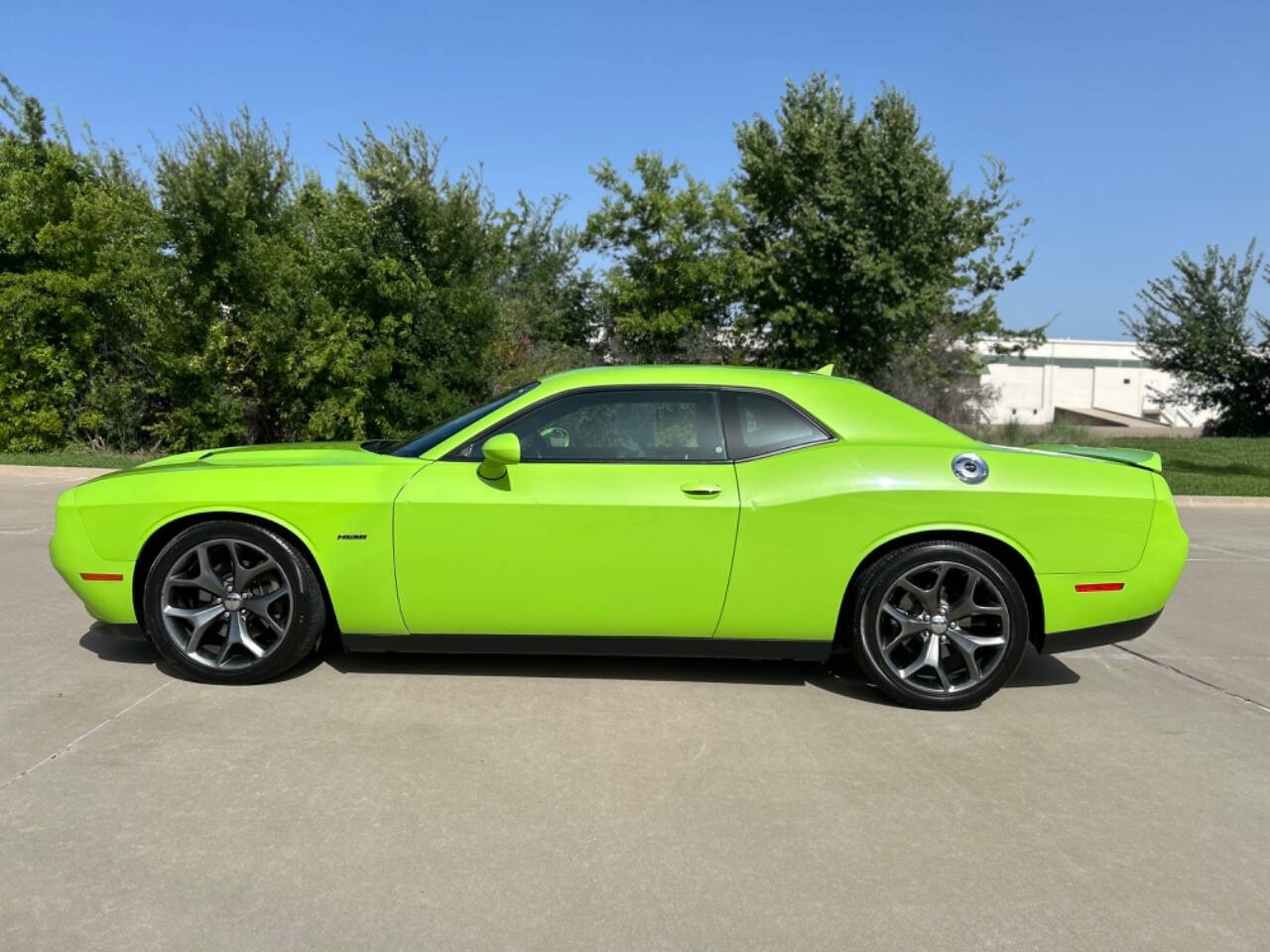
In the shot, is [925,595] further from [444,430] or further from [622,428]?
[444,430]

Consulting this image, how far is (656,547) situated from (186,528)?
214 centimetres

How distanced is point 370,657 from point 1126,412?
59083mm

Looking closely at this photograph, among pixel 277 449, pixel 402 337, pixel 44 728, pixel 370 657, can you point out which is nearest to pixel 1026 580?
pixel 370 657

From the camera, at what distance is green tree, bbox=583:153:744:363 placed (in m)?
18.6

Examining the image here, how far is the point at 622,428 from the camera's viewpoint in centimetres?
434

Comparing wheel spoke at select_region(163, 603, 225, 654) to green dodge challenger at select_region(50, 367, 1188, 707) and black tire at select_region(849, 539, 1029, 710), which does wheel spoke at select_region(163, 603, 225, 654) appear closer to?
green dodge challenger at select_region(50, 367, 1188, 707)

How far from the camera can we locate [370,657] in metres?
4.83

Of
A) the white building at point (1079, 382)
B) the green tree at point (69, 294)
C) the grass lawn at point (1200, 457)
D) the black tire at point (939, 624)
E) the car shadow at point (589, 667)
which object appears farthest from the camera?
the white building at point (1079, 382)

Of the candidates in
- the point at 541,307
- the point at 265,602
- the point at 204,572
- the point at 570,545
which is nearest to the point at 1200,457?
the point at 541,307

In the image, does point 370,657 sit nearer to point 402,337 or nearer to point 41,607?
point 41,607

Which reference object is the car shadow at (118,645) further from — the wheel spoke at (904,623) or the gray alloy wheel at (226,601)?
the wheel spoke at (904,623)

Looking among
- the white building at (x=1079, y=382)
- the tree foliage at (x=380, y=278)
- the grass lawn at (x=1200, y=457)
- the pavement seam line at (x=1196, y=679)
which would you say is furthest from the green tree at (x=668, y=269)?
the white building at (x=1079, y=382)

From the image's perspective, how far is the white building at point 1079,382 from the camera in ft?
172

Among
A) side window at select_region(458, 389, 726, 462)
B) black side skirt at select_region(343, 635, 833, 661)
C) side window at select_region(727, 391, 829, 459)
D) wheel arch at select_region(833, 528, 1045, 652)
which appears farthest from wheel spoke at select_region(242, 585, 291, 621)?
wheel arch at select_region(833, 528, 1045, 652)
